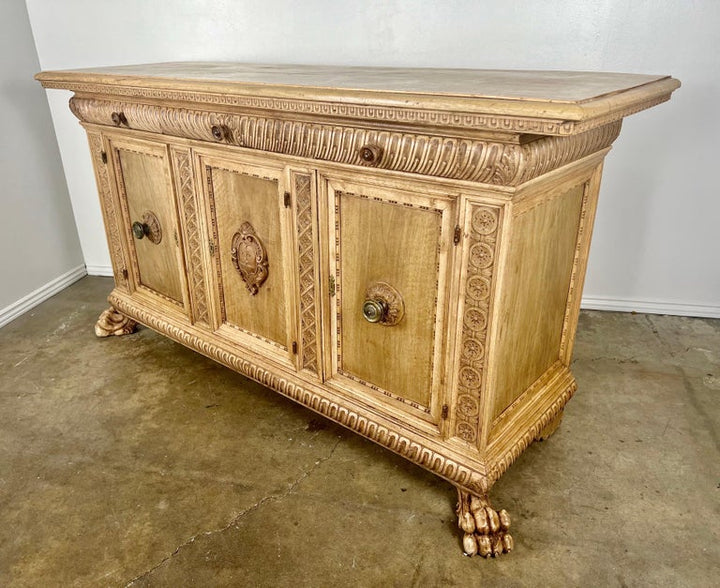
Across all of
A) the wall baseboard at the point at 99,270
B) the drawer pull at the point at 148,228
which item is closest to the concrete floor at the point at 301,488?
the drawer pull at the point at 148,228

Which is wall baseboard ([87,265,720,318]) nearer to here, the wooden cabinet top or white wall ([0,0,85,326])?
the wooden cabinet top

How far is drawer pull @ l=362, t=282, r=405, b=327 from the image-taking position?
1.65 metres

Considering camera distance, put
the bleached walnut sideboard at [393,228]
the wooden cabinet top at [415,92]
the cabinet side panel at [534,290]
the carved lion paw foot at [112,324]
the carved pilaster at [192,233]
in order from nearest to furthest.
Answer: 1. the wooden cabinet top at [415,92]
2. the bleached walnut sideboard at [393,228]
3. the cabinet side panel at [534,290]
4. the carved pilaster at [192,233]
5. the carved lion paw foot at [112,324]

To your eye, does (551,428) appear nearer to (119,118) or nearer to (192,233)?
(192,233)

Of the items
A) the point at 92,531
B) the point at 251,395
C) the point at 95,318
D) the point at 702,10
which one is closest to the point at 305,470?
the point at 251,395

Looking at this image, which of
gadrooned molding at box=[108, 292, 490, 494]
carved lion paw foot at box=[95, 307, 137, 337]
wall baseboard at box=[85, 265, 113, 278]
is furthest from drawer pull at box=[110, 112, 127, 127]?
wall baseboard at box=[85, 265, 113, 278]

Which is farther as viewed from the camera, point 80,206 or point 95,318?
point 80,206

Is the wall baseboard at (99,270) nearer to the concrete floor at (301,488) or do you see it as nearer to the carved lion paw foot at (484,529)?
the concrete floor at (301,488)

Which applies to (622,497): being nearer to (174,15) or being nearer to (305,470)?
(305,470)

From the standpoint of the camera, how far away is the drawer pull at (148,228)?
234cm

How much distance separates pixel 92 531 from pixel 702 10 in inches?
115

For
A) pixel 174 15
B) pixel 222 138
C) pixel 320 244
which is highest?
pixel 174 15

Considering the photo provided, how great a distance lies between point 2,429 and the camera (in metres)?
2.14

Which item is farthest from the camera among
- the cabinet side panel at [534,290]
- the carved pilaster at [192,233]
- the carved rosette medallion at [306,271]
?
the carved pilaster at [192,233]
